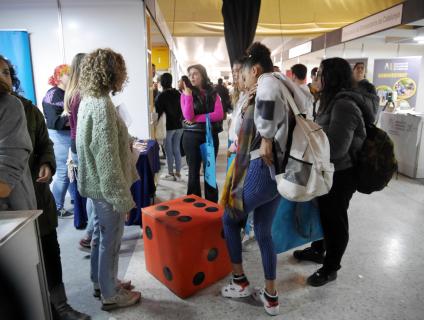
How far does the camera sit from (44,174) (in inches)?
59.3

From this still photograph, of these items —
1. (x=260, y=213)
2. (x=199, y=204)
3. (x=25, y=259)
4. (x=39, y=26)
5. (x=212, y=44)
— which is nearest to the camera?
(x=25, y=259)

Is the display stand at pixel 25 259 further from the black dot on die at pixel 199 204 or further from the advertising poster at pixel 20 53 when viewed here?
the advertising poster at pixel 20 53

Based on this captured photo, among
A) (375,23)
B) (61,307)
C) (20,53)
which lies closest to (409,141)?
(375,23)

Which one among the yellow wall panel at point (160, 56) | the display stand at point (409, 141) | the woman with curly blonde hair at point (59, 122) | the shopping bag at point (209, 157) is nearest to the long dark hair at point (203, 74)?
the shopping bag at point (209, 157)

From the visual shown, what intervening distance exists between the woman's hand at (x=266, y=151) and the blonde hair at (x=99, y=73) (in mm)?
775

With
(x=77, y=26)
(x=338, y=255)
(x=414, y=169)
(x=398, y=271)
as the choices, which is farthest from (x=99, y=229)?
(x=414, y=169)

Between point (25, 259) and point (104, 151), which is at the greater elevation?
point (104, 151)

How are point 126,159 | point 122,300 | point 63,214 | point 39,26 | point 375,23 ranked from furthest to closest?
point 375,23, point 39,26, point 63,214, point 122,300, point 126,159

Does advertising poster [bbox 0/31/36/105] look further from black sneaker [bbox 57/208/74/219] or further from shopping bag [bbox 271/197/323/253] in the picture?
shopping bag [bbox 271/197/323/253]

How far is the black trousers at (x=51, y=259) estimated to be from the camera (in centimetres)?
158

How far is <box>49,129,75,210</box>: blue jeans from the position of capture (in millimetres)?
2867

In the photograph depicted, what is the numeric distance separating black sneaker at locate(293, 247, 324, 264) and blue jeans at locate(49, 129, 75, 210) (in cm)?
206

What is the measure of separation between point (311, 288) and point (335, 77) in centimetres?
129

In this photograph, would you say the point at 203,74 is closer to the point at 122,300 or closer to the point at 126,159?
the point at 126,159
